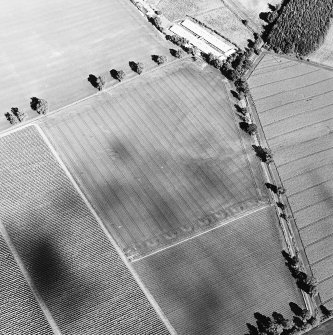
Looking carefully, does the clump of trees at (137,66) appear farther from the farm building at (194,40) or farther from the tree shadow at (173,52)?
the farm building at (194,40)

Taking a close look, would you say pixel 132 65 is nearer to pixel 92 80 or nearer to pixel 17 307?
pixel 92 80

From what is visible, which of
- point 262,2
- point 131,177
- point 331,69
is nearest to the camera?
point 131,177

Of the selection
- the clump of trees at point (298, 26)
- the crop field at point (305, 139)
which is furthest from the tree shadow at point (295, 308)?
the clump of trees at point (298, 26)

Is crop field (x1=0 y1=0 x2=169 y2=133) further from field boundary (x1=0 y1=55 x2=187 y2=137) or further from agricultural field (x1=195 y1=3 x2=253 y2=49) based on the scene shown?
agricultural field (x1=195 y1=3 x2=253 y2=49)

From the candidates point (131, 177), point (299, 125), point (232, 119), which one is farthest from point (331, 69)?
point (131, 177)

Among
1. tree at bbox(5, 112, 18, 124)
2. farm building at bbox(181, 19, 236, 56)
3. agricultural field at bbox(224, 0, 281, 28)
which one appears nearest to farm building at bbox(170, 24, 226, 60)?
farm building at bbox(181, 19, 236, 56)

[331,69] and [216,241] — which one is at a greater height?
[331,69]

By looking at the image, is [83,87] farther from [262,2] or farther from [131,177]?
[262,2]

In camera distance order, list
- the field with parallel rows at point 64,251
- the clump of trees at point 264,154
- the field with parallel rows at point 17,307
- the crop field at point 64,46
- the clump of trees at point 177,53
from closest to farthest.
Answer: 1. the field with parallel rows at point 17,307
2. the field with parallel rows at point 64,251
3. the clump of trees at point 264,154
4. the crop field at point 64,46
5. the clump of trees at point 177,53
